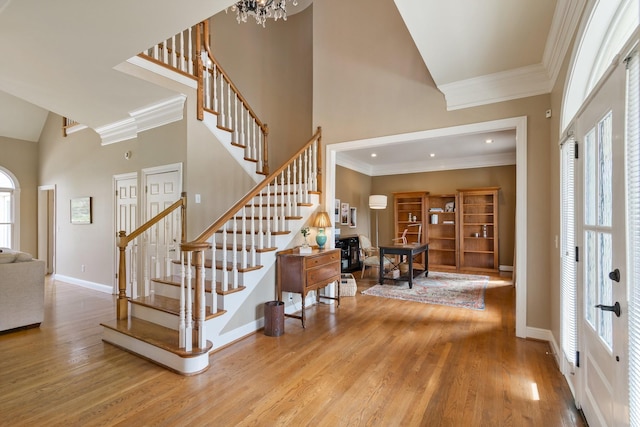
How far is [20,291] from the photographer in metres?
3.65

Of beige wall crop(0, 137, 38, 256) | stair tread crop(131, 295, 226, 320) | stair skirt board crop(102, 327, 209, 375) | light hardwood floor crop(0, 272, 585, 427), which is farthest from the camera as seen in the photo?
beige wall crop(0, 137, 38, 256)

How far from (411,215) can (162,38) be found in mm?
7085

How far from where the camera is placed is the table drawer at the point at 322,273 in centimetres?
381

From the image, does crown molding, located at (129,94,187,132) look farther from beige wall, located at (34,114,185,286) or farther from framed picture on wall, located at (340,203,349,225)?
framed picture on wall, located at (340,203,349,225)

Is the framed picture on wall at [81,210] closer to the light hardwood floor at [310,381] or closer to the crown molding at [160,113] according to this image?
the crown molding at [160,113]

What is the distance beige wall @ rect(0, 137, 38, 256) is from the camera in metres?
6.78

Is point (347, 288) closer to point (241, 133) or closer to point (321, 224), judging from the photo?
point (321, 224)

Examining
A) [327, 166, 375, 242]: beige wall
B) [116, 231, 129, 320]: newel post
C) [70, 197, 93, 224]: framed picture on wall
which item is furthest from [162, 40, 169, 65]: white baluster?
[327, 166, 375, 242]: beige wall

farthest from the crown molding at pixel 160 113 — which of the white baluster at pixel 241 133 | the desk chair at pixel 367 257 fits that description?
the desk chair at pixel 367 257

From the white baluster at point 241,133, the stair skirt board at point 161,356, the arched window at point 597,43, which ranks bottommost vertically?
the stair skirt board at point 161,356

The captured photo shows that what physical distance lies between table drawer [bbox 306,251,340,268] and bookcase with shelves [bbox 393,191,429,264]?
437 centimetres

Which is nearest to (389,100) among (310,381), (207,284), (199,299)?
(207,284)

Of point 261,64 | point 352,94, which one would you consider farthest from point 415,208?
point 261,64

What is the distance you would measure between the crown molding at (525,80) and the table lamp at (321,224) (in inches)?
84.8
